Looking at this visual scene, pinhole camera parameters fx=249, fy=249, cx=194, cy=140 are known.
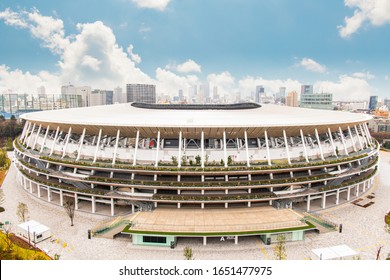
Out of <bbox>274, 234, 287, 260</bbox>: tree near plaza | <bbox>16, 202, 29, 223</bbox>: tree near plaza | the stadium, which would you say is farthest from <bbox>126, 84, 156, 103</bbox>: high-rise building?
<bbox>274, 234, 287, 260</bbox>: tree near plaza

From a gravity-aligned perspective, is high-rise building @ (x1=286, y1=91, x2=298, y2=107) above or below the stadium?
above

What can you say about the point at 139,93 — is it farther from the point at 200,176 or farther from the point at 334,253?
the point at 334,253

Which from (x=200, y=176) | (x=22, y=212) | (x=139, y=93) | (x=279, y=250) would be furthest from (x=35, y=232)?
(x=139, y=93)

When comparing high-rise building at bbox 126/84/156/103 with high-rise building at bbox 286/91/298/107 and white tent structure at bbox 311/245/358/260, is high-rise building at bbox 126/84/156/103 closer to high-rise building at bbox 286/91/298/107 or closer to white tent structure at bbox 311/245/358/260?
high-rise building at bbox 286/91/298/107

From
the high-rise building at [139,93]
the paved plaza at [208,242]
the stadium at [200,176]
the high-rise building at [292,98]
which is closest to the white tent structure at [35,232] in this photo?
the paved plaza at [208,242]

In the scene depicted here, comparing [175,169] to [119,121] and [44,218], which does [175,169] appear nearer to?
[119,121]

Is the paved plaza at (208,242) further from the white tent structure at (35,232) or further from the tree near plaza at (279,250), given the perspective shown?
the white tent structure at (35,232)
